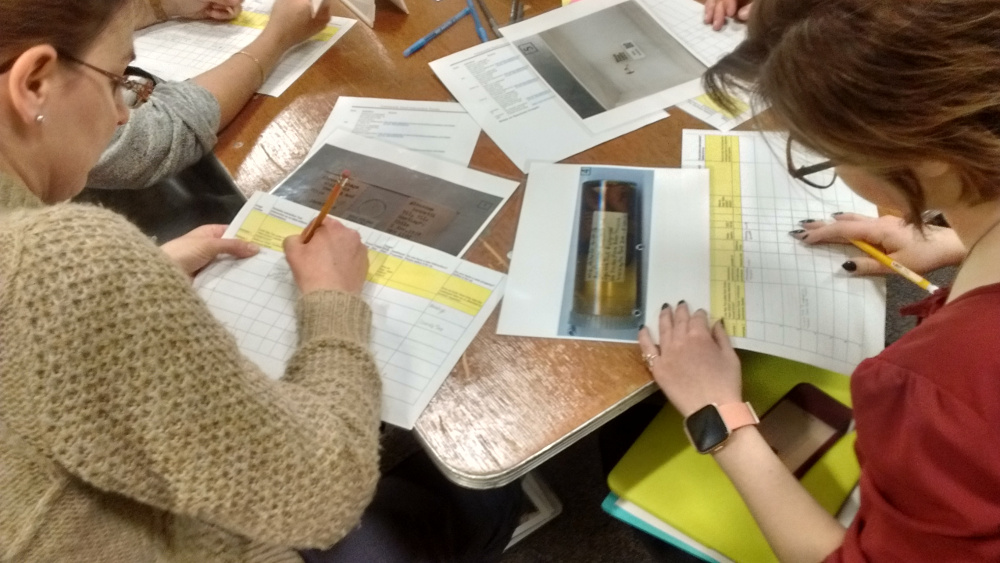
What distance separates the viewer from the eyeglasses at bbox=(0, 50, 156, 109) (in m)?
0.58

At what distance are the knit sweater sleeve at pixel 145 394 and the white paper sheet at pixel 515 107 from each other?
0.44m

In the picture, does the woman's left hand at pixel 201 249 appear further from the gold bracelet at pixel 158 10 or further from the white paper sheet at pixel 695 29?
the white paper sheet at pixel 695 29

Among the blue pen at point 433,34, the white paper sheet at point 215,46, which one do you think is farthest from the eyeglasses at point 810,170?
the white paper sheet at point 215,46

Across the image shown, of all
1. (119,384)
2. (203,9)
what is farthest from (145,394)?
(203,9)

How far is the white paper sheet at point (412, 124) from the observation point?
88cm

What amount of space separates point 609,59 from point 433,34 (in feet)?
0.88

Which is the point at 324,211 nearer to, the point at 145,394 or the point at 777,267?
the point at 145,394

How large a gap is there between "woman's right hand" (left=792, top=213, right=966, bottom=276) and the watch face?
224mm

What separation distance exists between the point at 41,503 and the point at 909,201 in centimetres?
73

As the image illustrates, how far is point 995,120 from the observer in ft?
1.62

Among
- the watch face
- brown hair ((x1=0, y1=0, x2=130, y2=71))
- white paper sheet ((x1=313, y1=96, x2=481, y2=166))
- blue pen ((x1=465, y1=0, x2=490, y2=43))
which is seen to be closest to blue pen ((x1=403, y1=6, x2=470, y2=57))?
blue pen ((x1=465, y1=0, x2=490, y2=43))

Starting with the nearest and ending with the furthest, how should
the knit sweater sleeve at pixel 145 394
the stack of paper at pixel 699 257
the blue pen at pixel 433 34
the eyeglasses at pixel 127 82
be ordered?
the knit sweater sleeve at pixel 145 394
the eyeglasses at pixel 127 82
the stack of paper at pixel 699 257
the blue pen at pixel 433 34

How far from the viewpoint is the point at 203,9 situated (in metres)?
1.11

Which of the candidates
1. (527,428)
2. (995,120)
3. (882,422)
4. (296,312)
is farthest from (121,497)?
(995,120)
